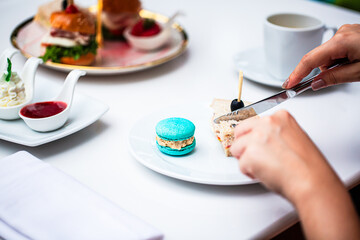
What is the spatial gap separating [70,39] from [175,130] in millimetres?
673

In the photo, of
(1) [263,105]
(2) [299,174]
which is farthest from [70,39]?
(2) [299,174]

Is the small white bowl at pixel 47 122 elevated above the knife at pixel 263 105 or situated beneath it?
situated beneath

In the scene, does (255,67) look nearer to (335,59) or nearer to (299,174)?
(335,59)

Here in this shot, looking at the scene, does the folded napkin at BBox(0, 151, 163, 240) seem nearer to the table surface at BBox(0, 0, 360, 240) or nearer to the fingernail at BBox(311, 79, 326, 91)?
the table surface at BBox(0, 0, 360, 240)

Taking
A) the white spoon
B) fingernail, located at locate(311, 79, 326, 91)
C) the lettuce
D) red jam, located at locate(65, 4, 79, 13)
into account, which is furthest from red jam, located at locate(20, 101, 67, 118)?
fingernail, located at locate(311, 79, 326, 91)

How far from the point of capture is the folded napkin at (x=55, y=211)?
634 mm

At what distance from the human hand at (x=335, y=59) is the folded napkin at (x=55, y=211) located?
20.9 inches

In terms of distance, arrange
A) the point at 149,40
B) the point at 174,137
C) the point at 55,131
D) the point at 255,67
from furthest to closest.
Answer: the point at 149,40
the point at 255,67
the point at 55,131
the point at 174,137

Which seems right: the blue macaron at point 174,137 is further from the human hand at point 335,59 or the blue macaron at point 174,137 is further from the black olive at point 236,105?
the human hand at point 335,59

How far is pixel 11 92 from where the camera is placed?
3.22 ft

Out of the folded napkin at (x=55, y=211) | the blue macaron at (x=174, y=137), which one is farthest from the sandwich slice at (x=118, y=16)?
the folded napkin at (x=55, y=211)

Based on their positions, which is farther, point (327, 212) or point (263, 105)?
point (263, 105)

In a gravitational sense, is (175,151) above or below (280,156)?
below

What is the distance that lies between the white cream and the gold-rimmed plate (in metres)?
0.24
